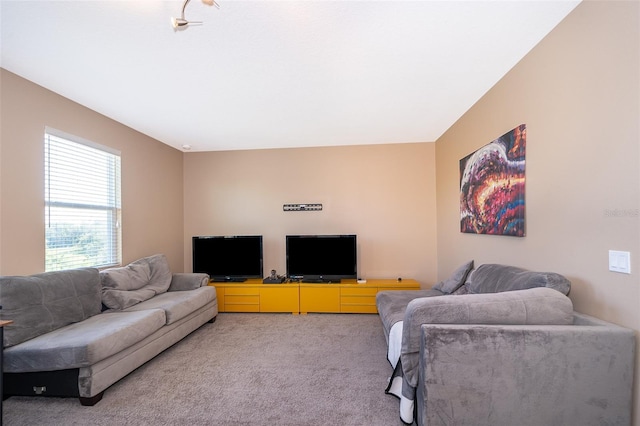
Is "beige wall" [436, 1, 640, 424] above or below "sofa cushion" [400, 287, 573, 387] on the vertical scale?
above

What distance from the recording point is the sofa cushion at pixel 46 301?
204 cm

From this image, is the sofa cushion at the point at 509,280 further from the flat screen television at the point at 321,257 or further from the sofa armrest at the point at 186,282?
the sofa armrest at the point at 186,282

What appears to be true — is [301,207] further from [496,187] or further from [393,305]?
[496,187]

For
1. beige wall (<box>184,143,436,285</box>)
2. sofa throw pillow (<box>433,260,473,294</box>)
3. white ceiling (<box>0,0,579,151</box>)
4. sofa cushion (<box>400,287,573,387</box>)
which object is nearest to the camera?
sofa cushion (<box>400,287,573,387</box>)

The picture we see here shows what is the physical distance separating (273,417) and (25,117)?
3266mm

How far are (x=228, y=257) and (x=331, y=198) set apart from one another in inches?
75.2

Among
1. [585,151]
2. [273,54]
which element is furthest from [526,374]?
[273,54]

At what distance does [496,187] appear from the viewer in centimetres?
258

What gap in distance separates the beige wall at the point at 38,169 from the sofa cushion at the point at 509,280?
3978 millimetres

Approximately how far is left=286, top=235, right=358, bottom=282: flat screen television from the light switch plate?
2.90 meters

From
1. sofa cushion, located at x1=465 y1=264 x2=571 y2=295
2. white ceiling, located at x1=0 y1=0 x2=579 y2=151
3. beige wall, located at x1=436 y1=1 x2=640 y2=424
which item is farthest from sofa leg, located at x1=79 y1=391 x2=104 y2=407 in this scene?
beige wall, located at x1=436 y1=1 x2=640 y2=424

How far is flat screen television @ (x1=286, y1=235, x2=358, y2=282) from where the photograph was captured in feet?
13.9

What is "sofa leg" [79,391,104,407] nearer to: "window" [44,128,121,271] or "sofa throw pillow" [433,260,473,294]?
"window" [44,128,121,271]

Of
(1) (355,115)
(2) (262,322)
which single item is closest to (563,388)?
(1) (355,115)
